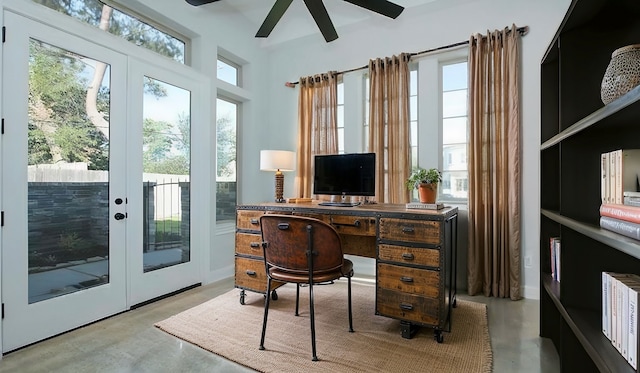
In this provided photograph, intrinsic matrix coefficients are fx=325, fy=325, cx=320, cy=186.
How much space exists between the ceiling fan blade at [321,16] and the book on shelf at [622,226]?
252 centimetres

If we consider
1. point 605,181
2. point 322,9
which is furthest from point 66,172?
point 605,181

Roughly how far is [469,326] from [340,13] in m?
3.35

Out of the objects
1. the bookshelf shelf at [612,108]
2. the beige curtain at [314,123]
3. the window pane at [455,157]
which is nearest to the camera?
the bookshelf shelf at [612,108]

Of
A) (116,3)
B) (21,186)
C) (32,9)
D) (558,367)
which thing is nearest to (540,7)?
(558,367)

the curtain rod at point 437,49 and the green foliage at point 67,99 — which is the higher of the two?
the curtain rod at point 437,49

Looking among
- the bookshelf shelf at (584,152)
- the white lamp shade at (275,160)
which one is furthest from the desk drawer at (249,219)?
the bookshelf shelf at (584,152)

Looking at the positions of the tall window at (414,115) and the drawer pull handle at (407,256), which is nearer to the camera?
the drawer pull handle at (407,256)

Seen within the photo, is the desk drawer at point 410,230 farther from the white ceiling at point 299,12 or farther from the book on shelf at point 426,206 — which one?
the white ceiling at point 299,12

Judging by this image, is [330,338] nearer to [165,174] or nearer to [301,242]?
[301,242]

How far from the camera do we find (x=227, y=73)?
405 centimetres

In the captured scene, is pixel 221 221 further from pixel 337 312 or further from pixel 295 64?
pixel 295 64

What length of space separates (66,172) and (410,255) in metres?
2.57

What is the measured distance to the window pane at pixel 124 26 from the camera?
8.23 ft

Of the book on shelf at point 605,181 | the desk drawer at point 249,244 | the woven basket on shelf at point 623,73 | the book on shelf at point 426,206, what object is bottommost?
the desk drawer at point 249,244
